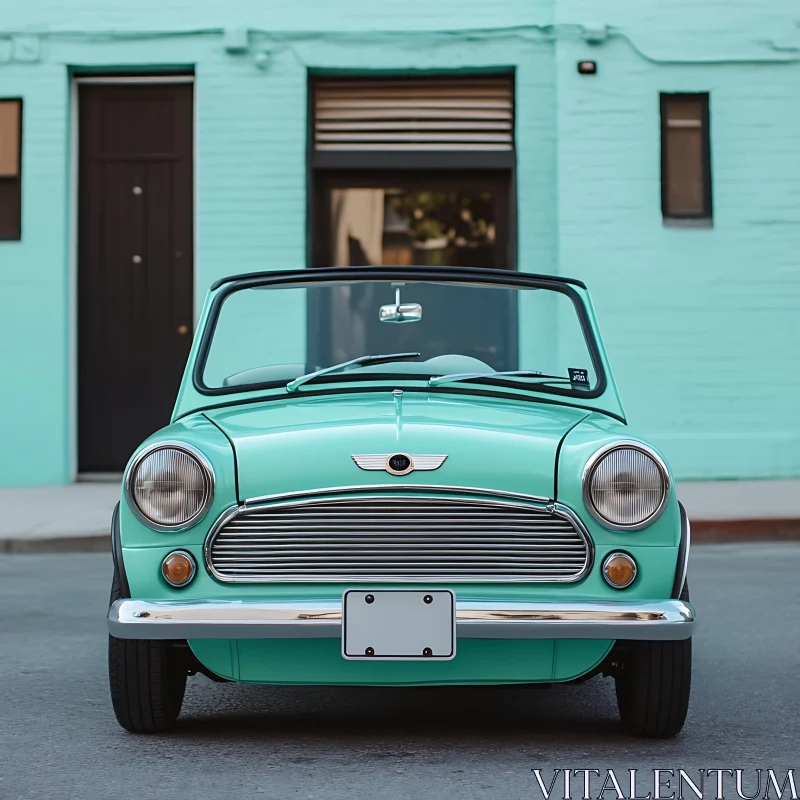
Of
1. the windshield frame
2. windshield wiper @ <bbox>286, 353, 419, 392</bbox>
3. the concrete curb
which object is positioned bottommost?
the concrete curb

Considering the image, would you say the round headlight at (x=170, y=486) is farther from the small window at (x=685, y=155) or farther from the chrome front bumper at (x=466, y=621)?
the small window at (x=685, y=155)

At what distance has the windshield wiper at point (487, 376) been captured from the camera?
15.6 feet

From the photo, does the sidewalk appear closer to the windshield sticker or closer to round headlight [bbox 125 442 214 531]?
the windshield sticker

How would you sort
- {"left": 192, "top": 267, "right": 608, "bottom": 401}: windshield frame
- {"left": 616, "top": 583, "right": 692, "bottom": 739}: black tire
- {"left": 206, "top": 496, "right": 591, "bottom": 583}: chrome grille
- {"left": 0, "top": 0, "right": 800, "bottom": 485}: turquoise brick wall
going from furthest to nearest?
{"left": 0, "top": 0, "right": 800, "bottom": 485}: turquoise brick wall → {"left": 192, "top": 267, "right": 608, "bottom": 401}: windshield frame → {"left": 616, "top": 583, "right": 692, "bottom": 739}: black tire → {"left": 206, "top": 496, "right": 591, "bottom": 583}: chrome grille

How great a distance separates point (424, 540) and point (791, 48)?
10.5 m

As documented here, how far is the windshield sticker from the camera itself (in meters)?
4.93

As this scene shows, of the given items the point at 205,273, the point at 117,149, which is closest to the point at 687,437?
the point at 205,273

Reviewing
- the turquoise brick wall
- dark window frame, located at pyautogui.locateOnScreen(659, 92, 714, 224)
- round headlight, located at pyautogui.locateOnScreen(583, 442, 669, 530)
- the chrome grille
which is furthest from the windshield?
dark window frame, located at pyautogui.locateOnScreen(659, 92, 714, 224)

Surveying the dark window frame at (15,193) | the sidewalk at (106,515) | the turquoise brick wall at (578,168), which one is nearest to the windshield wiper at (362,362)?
the sidewalk at (106,515)

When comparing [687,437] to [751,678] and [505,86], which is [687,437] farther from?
[751,678]

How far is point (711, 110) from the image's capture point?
13062mm

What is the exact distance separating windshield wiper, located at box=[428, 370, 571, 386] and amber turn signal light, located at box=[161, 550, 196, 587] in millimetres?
1141

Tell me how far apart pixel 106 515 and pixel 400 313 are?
600 centimetres

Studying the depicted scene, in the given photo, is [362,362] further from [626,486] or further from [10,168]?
[10,168]
